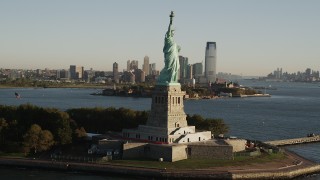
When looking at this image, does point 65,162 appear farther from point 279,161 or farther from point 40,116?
point 279,161

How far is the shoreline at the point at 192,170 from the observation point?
46906 millimetres

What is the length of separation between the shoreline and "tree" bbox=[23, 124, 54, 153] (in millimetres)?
2865

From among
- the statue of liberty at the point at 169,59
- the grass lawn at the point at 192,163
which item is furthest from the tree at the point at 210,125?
the grass lawn at the point at 192,163

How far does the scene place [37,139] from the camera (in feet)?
179

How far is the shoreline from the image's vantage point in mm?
46906

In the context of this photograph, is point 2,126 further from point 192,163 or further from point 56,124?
point 192,163

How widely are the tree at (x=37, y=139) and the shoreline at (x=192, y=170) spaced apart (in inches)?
113

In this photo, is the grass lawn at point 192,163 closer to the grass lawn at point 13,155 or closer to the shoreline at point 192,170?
the shoreline at point 192,170

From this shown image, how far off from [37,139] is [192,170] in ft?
58.1

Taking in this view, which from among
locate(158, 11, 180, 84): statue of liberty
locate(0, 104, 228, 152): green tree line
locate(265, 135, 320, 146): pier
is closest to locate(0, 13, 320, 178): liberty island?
locate(158, 11, 180, 84): statue of liberty

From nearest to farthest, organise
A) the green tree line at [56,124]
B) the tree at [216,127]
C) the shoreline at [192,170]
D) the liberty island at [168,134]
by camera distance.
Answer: the shoreline at [192,170]
the liberty island at [168,134]
the green tree line at [56,124]
the tree at [216,127]

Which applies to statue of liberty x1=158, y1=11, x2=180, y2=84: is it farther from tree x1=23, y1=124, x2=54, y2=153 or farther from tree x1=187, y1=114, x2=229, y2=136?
tree x1=23, y1=124, x2=54, y2=153

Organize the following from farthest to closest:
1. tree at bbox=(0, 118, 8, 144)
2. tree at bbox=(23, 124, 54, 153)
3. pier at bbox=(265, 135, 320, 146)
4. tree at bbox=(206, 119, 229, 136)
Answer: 1. pier at bbox=(265, 135, 320, 146)
2. tree at bbox=(206, 119, 229, 136)
3. tree at bbox=(0, 118, 8, 144)
4. tree at bbox=(23, 124, 54, 153)

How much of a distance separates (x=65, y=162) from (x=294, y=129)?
5132cm
